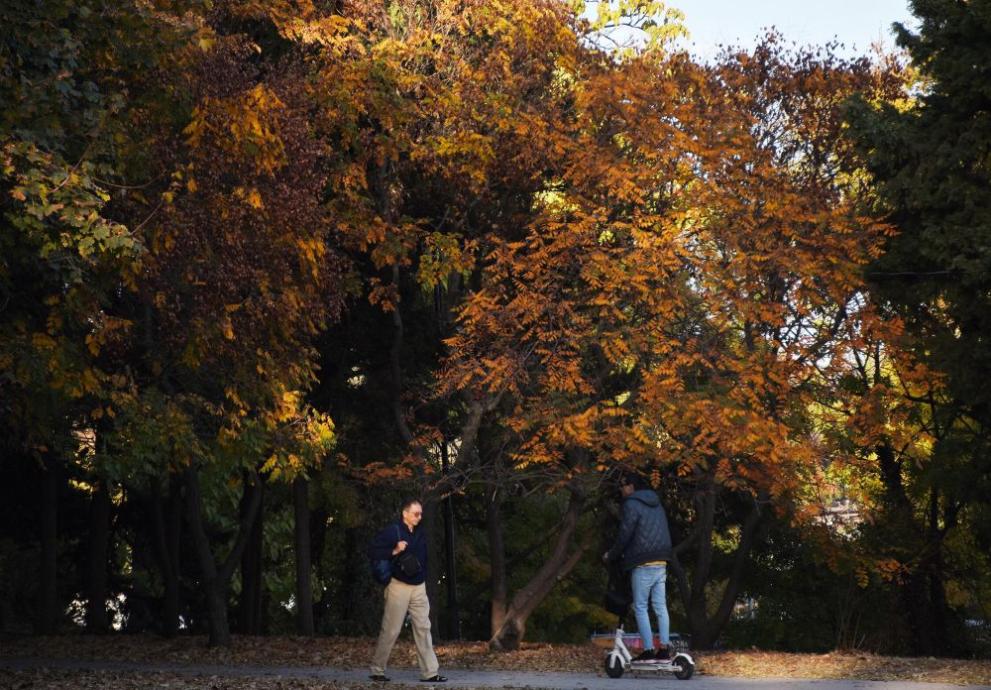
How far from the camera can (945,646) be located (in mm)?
25953

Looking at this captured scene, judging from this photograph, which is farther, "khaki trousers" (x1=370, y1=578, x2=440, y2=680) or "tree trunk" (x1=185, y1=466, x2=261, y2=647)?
"tree trunk" (x1=185, y1=466, x2=261, y2=647)

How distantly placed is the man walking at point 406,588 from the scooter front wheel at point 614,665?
1613 millimetres

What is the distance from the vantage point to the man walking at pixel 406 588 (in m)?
13.0

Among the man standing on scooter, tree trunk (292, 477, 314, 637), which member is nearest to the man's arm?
the man standing on scooter

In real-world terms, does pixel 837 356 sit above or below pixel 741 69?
below

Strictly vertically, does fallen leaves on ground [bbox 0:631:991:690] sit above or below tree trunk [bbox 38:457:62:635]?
below

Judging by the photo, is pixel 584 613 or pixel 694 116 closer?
pixel 694 116

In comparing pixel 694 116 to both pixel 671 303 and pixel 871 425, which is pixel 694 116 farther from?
pixel 871 425

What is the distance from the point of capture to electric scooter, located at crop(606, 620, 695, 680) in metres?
13.1

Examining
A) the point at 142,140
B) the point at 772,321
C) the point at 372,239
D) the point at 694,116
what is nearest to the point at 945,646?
the point at 772,321

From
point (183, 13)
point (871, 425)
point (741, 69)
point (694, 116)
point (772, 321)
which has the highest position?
point (741, 69)

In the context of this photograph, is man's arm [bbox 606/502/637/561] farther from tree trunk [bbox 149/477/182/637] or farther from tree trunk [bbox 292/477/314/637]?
tree trunk [bbox 149/477/182/637]

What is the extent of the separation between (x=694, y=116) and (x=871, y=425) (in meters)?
5.29

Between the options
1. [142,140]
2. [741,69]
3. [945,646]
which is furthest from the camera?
[945,646]
